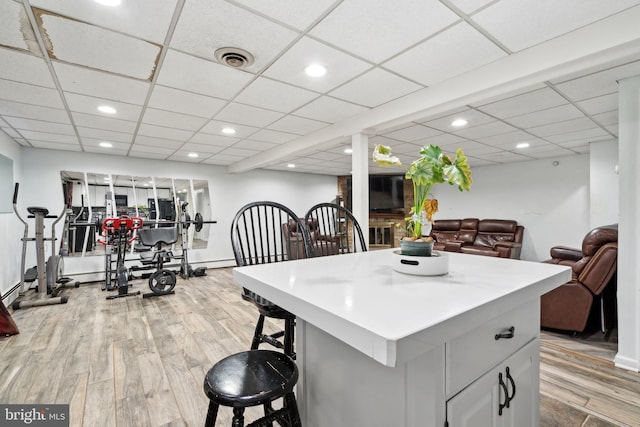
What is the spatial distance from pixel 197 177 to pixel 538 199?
24.0 ft

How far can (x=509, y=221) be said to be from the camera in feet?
20.9

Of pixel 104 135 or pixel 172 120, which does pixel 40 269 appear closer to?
pixel 104 135

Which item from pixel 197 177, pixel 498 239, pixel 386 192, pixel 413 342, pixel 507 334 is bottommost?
pixel 498 239

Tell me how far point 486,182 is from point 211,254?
6639 millimetres

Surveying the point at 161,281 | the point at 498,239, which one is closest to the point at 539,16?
the point at 161,281

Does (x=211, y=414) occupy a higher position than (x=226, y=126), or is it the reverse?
(x=226, y=126)

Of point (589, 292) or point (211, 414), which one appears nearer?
point (211, 414)

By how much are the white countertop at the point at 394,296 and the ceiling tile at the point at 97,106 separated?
2.87 m

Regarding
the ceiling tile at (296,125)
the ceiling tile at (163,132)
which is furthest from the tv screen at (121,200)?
the ceiling tile at (296,125)

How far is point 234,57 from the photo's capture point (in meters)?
2.15

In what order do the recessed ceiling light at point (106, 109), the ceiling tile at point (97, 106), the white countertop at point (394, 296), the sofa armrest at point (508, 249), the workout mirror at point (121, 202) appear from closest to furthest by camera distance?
the white countertop at point (394, 296), the ceiling tile at point (97, 106), the recessed ceiling light at point (106, 109), the workout mirror at point (121, 202), the sofa armrest at point (508, 249)

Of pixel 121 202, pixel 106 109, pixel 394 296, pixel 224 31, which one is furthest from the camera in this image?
pixel 121 202

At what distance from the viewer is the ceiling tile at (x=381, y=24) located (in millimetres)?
1661

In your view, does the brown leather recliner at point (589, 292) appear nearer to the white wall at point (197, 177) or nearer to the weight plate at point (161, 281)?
the weight plate at point (161, 281)
